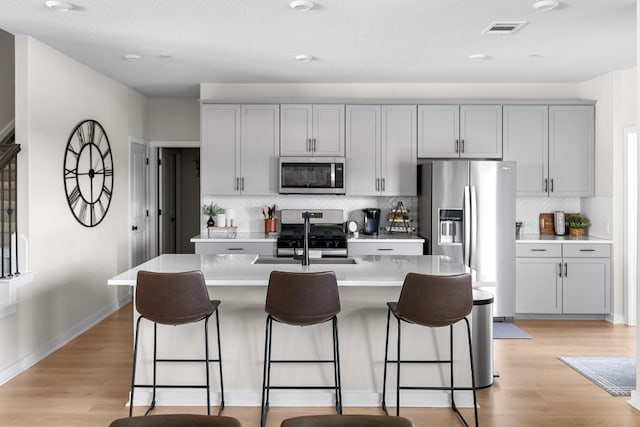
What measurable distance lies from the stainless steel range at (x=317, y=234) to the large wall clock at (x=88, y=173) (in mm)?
1856

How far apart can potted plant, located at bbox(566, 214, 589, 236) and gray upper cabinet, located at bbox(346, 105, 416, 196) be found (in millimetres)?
1773

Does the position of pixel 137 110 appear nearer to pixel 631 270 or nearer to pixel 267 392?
pixel 267 392

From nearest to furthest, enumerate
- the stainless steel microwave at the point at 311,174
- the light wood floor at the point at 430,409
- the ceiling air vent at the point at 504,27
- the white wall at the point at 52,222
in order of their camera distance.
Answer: the light wood floor at the point at 430,409 → the ceiling air vent at the point at 504,27 → the white wall at the point at 52,222 → the stainless steel microwave at the point at 311,174

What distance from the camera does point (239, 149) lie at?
20.6 ft

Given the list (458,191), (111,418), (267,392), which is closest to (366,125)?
(458,191)

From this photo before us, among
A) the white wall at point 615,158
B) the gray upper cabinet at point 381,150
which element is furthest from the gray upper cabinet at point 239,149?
the white wall at point 615,158

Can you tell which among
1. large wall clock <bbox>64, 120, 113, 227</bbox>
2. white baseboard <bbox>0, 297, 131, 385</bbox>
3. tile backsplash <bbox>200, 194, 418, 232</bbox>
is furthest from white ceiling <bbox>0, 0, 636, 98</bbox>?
white baseboard <bbox>0, 297, 131, 385</bbox>

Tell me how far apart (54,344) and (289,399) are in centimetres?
240

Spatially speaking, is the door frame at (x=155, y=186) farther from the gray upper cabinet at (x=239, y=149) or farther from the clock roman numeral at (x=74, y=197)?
the clock roman numeral at (x=74, y=197)

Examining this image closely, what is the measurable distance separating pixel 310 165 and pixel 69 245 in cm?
249

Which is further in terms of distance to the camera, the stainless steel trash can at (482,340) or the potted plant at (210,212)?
the potted plant at (210,212)

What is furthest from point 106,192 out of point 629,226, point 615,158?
point 629,226

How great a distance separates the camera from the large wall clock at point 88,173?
524 centimetres

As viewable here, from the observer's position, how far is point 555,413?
3.55 m
